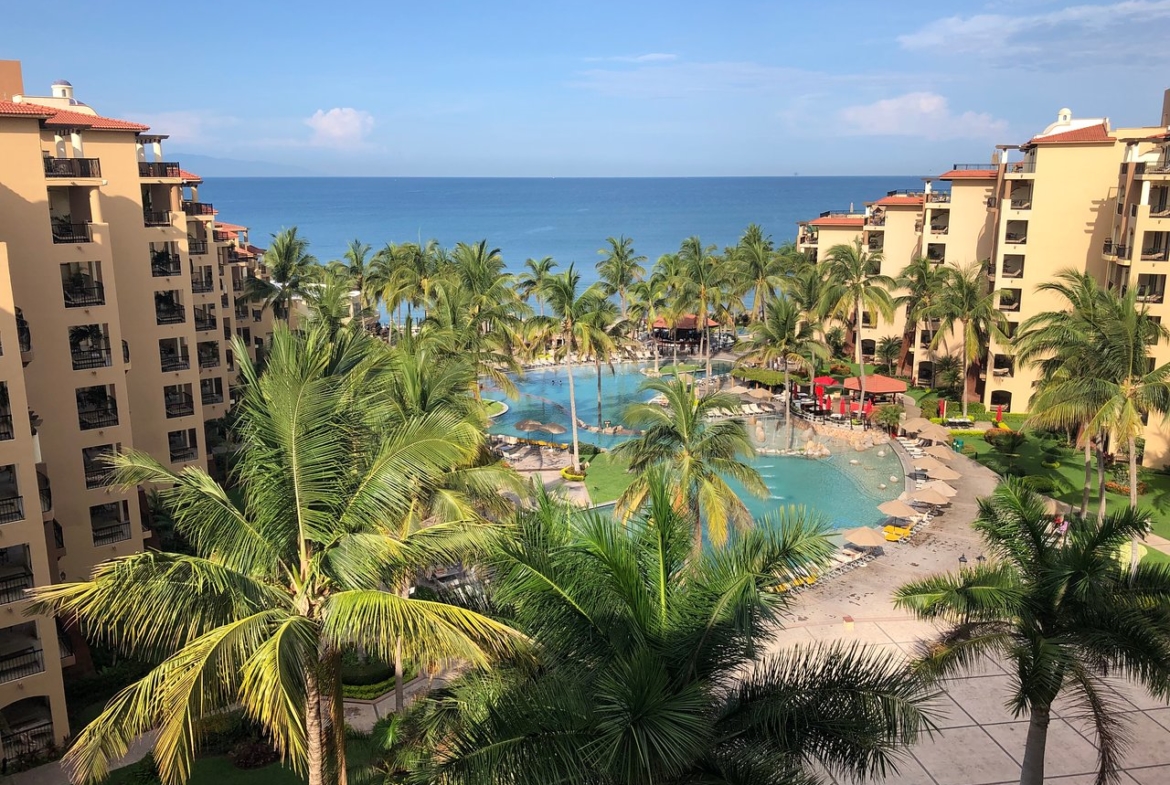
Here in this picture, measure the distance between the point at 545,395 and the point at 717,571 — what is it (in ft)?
152

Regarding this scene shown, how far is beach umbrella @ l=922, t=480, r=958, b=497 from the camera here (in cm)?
3488

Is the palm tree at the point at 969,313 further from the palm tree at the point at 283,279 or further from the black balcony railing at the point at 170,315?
the black balcony railing at the point at 170,315

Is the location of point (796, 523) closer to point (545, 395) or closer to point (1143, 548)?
point (1143, 548)

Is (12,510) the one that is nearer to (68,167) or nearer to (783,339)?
(68,167)

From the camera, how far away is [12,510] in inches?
798

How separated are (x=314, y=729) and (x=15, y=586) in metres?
13.0

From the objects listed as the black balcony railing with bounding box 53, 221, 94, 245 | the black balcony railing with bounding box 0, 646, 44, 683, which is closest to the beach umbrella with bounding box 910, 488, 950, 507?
the black balcony railing with bounding box 0, 646, 44, 683

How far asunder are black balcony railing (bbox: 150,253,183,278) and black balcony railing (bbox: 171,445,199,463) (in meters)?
6.50

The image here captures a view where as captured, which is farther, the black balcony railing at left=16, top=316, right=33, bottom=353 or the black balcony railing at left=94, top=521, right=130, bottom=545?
the black balcony railing at left=94, top=521, right=130, bottom=545

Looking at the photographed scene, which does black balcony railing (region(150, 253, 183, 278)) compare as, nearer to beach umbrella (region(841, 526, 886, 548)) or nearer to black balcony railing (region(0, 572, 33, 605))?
black balcony railing (region(0, 572, 33, 605))

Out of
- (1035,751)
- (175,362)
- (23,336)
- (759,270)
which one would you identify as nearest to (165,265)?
(175,362)

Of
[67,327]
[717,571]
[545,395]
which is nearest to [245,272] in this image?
[545,395]

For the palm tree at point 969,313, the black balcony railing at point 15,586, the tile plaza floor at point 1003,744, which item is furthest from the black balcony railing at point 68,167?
the palm tree at point 969,313

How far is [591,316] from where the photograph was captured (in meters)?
40.6
